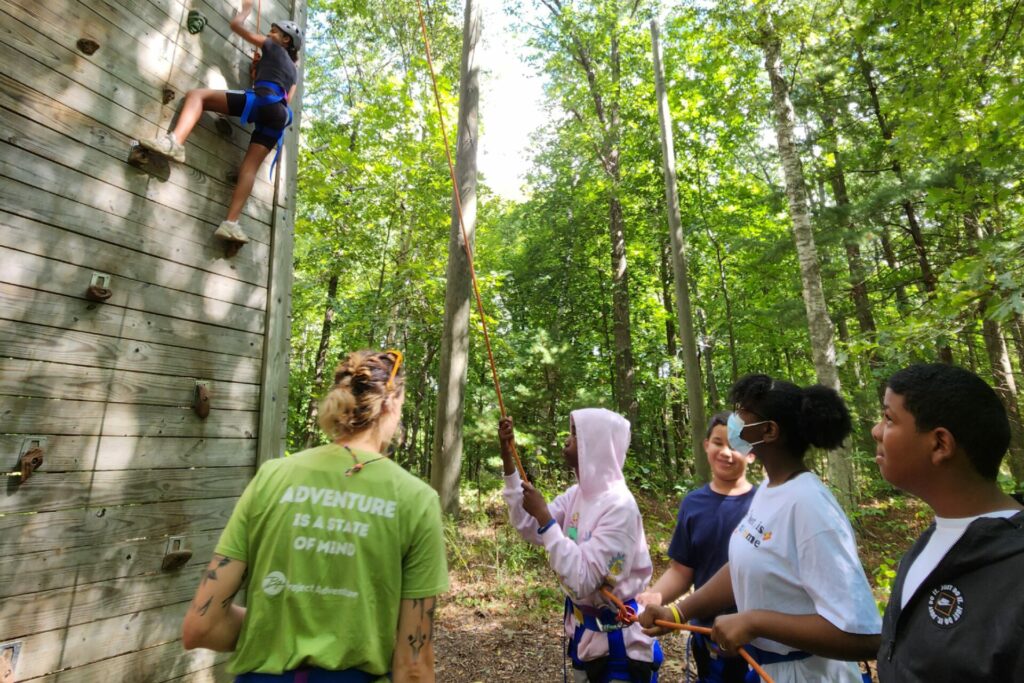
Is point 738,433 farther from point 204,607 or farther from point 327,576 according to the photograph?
point 204,607

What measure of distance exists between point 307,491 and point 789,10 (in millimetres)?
10162

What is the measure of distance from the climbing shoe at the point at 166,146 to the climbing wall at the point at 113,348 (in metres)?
0.10

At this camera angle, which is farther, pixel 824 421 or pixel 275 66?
pixel 275 66

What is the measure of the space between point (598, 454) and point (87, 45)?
3.43 m

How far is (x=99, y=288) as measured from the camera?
2553mm

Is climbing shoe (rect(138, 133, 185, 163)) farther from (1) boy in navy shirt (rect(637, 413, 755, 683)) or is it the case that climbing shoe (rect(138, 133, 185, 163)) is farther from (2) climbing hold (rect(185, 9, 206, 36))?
(1) boy in navy shirt (rect(637, 413, 755, 683))

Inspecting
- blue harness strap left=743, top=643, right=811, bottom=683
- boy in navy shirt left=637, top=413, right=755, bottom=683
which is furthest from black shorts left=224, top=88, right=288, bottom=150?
blue harness strap left=743, top=643, right=811, bottom=683

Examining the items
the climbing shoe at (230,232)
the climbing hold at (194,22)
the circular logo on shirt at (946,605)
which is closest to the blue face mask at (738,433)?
the circular logo on shirt at (946,605)

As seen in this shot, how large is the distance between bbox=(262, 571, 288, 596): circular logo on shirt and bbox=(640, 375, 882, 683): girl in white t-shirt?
1.46 meters

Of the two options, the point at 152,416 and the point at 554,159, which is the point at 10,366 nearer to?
the point at 152,416

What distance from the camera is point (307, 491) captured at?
1.53m

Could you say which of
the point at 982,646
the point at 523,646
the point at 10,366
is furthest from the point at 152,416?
the point at 523,646

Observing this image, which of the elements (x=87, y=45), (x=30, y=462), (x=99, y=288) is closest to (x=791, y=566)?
(x=30, y=462)

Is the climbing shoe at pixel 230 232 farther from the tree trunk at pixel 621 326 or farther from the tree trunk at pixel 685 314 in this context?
the tree trunk at pixel 621 326
